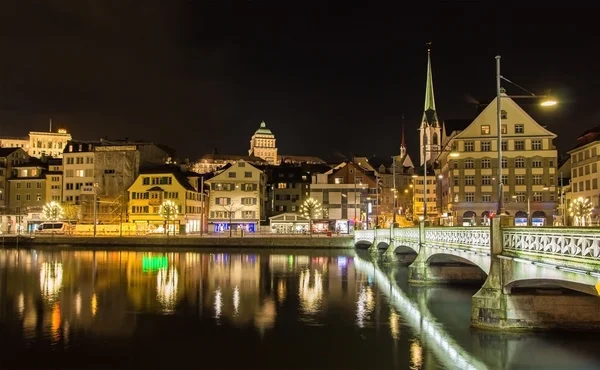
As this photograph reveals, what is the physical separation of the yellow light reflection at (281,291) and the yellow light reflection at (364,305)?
5.68 m

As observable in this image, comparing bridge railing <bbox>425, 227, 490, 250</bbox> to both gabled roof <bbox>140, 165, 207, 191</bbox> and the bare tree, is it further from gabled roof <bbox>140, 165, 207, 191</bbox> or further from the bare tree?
gabled roof <bbox>140, 165, 207, 191</bbox>

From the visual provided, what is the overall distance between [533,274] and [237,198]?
341 feet

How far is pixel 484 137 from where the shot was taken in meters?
90.9

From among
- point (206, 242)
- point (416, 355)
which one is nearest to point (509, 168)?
point (206, 242)

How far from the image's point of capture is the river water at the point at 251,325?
23.9 m

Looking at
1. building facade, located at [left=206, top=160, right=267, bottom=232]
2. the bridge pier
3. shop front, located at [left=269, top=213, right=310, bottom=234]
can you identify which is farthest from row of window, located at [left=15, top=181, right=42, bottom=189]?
the bridge pier

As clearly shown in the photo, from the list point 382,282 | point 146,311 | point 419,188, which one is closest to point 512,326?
point 146,311

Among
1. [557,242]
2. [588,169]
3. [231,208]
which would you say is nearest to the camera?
[557,242]

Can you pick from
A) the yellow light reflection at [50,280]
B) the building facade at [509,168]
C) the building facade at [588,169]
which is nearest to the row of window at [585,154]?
the building facade at [588,169]

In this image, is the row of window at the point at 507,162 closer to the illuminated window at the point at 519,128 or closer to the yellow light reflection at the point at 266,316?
the illuminated window at the point at 519,128

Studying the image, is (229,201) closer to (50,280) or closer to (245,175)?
(245,175)

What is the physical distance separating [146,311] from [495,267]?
73.3ft

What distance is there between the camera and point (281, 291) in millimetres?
46344

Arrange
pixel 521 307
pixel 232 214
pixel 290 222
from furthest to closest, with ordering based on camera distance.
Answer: pixel 232 214, pixel 290 222, pixel 521 307
